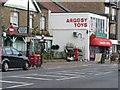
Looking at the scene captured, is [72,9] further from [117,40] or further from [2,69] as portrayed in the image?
[2,69]

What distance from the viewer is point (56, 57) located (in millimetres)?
49531

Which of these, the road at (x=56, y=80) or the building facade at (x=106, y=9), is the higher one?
the building facade at (x=106, y=9)

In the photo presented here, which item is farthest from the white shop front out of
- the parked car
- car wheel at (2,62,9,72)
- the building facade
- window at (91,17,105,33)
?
car wheel at (2,62,9,72)

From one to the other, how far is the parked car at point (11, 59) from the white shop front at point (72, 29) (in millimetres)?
26511

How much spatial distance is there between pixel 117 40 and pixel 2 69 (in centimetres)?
4374

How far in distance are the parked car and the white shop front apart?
26511 millimetres

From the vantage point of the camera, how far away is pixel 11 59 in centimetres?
2836

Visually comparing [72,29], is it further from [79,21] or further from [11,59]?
[11,59]

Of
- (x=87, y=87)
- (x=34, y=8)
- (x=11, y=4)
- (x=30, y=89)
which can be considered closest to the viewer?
(x=30, y=89)

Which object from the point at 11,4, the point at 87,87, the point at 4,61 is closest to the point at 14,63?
the point at 4,61

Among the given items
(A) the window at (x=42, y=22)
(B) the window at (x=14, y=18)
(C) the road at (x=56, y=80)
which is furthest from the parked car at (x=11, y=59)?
(A) the window at (x=42, y=22)

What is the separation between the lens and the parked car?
Answer: 2768 cm

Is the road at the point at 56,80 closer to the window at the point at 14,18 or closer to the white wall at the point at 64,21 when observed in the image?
the window at the point at 14,18

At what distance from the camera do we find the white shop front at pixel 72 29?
55656mm
